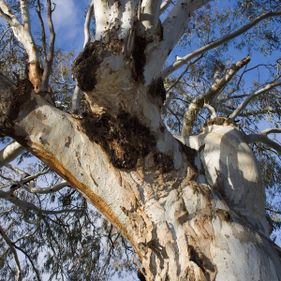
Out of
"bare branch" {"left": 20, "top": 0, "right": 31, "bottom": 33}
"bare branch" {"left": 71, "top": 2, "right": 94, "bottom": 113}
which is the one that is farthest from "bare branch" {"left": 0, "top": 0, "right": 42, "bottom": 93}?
"bare branch" {"left": 71, "top": 2, "right": 94, "bottom": 113}

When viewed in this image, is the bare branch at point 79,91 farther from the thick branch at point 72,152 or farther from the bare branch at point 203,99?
the thick branch at point 72,152

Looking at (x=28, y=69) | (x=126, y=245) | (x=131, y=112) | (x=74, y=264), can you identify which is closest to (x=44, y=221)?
(x=74, y=264)

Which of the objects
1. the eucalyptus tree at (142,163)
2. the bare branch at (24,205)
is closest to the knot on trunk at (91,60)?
the eucalyptus tree at (142,163)

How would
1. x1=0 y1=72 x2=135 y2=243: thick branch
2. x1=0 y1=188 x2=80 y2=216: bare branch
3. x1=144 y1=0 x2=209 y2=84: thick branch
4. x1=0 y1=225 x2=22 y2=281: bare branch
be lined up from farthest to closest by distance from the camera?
x1=0 y1=225 x2=22 y2=281: bare branch
x1=0 y1=188 x2=80 y2=216: bare branch
x1=144 y1=0 x2=209 y2=84: thick branch
x1=0 y1=72 x2=135 y2=243: thick branch

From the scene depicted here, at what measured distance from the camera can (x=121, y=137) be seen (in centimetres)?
232

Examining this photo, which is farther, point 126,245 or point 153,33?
point 126,245

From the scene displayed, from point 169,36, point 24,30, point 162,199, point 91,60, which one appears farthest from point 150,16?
point 24,30

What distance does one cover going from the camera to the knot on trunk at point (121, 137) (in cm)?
229

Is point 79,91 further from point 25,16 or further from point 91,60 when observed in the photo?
point 91,60

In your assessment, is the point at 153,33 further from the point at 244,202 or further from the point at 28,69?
the point at 244,202

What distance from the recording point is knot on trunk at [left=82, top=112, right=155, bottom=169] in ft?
7.53

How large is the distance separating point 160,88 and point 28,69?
0.78m

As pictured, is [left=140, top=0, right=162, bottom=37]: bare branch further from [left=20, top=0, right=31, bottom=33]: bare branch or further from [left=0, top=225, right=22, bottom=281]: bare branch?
[left=0, top=225, right=22, bottom=281]: bare branch

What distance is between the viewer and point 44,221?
19.4 ft
